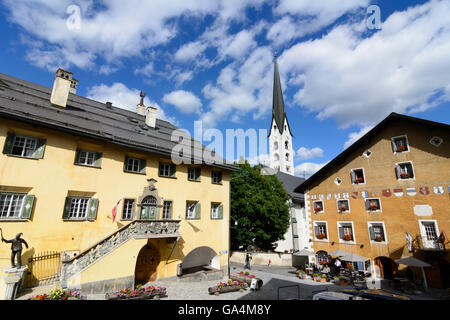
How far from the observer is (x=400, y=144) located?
1969 centimetres

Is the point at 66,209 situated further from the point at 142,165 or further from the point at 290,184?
the point at 290,184

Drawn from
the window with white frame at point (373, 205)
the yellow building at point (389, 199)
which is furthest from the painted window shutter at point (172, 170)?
the window with white frame at point (373, 205)

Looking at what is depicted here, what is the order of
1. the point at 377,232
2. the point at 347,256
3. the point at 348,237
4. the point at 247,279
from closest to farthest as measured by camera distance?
1. the point at 247,279
2. the point at 347,256
3. the point at 377,232
4. the point at 348,237

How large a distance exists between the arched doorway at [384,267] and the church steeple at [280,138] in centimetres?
4519

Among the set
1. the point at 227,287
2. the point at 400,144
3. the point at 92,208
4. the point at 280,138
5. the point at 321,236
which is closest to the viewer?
the point at 227,287

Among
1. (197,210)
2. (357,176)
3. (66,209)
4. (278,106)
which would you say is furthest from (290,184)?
(66,209)

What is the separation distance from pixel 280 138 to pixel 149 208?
55615mm

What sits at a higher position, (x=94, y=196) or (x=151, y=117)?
(x=151, y=117)

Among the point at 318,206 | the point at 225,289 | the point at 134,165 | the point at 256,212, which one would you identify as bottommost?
→ the point at 225,289

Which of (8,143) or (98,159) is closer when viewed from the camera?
(8,143)

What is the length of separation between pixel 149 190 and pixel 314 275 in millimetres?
14916

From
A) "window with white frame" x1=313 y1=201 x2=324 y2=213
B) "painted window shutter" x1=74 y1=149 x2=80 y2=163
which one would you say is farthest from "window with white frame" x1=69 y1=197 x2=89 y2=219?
"window with white frame" x1=313 y1=201 x2=324 y2=213
